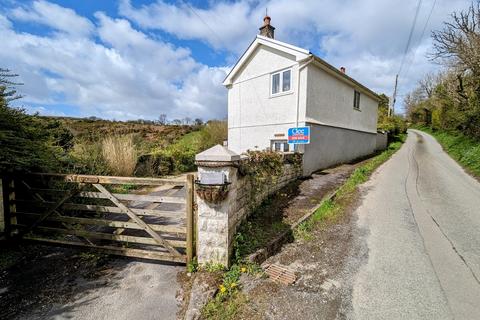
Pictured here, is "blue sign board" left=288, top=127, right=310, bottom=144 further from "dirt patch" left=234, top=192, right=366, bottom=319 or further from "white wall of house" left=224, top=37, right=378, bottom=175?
"dirt patch" left=234, top=192, right=366, bottom=319

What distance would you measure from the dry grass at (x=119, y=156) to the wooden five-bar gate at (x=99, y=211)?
10.2 feet

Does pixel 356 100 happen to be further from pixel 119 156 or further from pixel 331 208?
pixel 119 156

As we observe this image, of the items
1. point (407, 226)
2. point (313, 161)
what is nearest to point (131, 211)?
point (407, 226)

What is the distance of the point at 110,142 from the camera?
28.5 feet

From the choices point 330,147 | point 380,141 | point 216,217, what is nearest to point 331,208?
point 216,217

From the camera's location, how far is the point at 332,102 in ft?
40.2

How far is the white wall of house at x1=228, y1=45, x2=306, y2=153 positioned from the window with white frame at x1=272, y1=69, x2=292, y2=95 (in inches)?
8.6

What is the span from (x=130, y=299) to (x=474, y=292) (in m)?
4.61

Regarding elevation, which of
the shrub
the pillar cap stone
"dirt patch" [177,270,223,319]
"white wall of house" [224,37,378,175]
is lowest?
"dirt patch" [177,270,223,319]

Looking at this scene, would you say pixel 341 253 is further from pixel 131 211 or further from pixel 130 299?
pixel 131 211

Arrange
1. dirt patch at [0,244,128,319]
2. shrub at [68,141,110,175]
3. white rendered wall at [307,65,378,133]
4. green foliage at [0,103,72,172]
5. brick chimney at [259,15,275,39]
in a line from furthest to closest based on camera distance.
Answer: brick chimney at [259,15,275,39]
white rendered wall at [307,65,378,133]
shrub at [68,141,110,175]
green foliage at [0,103,72,172]
dirt patch at [0,244,128,319]

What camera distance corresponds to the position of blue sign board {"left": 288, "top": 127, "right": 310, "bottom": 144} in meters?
9.11

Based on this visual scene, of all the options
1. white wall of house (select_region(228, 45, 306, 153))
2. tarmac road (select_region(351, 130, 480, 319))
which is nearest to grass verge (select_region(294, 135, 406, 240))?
tarmac road (select_region(351, 130, 480, 319))

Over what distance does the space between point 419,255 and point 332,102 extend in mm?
9892
